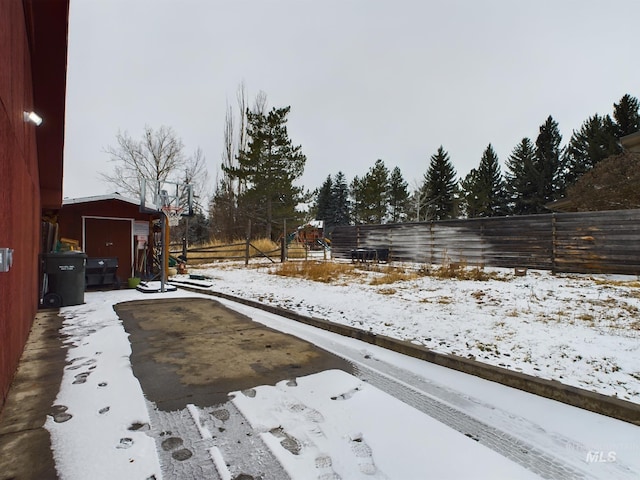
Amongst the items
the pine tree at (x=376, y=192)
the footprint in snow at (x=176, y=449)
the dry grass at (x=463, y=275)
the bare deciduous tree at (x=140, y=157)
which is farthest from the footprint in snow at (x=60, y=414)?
the pine tree at (x=376, y=192)

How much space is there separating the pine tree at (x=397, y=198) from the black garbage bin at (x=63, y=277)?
36.5 metres

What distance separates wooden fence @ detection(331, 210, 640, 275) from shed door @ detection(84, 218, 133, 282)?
9.67m

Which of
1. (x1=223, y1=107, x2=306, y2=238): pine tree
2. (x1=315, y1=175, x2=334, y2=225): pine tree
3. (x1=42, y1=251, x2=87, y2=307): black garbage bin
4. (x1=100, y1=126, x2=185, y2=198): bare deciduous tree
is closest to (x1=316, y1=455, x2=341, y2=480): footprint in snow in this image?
(x1=42, y1=251, x2=87, y2=307): black garbage bin

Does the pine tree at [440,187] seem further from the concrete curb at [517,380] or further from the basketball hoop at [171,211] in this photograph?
the concrete curb at [517,380]

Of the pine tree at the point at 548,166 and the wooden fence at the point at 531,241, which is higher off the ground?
the pine tree at the point at 548,166

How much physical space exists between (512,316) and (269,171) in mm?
21078

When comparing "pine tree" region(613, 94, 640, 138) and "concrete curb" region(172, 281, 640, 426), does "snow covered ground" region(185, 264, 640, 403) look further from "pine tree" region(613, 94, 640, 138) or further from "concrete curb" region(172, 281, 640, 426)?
"pine tree" region(613, 94, 640, 138)

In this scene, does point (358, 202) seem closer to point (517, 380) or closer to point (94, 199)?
point (94, 199)

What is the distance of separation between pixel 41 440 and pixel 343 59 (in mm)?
14370

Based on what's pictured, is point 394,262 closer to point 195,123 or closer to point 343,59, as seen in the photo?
point 343,59

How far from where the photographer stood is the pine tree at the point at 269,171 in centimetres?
2347

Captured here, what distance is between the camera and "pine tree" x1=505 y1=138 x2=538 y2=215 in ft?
99.9

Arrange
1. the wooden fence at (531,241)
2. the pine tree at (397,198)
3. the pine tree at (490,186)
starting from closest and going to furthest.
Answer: the wooden fence at (531,241) → the pine tree at (490,186) → the pine tree at (397,198)

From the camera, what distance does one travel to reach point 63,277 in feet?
18.4
